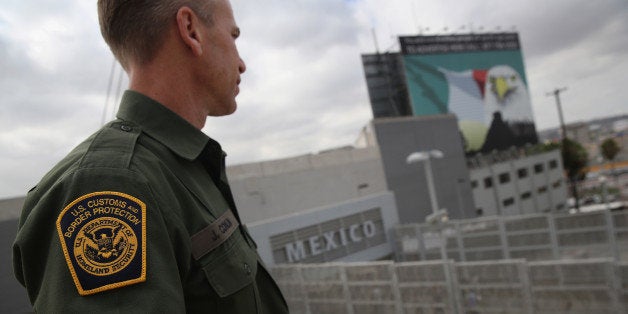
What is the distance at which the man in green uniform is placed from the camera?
2.39 feet

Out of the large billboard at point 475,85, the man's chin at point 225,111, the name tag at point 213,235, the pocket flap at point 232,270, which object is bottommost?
the pocket flap at point 232,270

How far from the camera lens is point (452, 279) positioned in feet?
28.1

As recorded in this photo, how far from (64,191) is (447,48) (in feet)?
132

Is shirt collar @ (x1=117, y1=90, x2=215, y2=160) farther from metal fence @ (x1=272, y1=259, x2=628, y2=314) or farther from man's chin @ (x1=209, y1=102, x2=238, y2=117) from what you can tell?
metal fence @ (x1=272, y1=259, x2=628, y2=314)

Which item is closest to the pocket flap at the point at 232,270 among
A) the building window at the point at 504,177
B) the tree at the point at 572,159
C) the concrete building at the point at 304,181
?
the concrete building at the point at 304,181

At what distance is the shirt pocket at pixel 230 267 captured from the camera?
3.10 ft

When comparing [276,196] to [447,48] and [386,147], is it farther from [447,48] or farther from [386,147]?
[447,48]

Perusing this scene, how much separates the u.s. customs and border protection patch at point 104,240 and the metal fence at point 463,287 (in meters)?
8.27

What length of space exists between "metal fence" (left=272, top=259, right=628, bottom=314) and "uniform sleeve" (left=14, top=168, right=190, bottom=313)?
8239 millimetres

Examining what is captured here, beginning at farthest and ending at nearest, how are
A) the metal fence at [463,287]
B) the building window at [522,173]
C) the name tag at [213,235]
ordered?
1. the building window at [522,173]
2. the metal fence at [463,287]
3. the name tag at [213,235]

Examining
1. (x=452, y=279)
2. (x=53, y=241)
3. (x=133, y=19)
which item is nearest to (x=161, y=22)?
(x=133, y=19)

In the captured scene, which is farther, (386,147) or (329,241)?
(386,147)

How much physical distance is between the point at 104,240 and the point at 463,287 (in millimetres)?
8717

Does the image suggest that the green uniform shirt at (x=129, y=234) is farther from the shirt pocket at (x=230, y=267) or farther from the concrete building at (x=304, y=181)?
the concrete building at (x=304, y=181)
